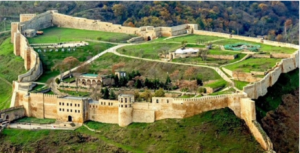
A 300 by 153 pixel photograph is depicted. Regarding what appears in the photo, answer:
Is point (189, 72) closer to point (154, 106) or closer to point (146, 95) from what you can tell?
point (146, 95)

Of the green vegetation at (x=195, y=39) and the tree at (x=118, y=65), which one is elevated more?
the green vegetation at (x=195, y=39)

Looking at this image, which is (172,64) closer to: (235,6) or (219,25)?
(219,25)

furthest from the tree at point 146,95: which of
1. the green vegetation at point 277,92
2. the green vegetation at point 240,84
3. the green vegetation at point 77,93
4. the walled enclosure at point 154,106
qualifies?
the green vegetation at point 277,92

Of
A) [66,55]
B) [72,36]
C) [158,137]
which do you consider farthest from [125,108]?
[72,36]

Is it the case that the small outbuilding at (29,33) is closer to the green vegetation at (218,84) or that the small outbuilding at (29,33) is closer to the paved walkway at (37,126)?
the paved walkway at (37,126)

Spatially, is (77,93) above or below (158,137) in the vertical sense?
above

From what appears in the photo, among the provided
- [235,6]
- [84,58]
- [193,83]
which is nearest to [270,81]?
[193,83]

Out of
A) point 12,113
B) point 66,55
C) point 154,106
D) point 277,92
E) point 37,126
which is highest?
point 66,55
